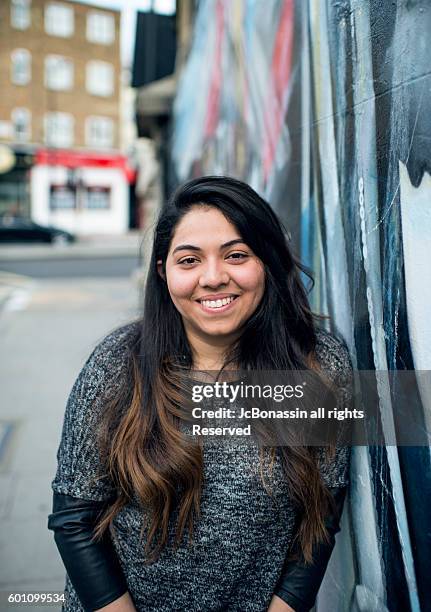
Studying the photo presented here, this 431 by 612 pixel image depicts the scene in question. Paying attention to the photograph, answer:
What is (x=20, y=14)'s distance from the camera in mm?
9273

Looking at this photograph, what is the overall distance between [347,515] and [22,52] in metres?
15.7

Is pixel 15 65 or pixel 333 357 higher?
pixel 15 65

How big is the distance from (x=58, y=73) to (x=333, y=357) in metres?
23.8

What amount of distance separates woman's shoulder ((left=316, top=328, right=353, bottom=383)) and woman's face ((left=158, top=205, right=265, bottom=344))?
8.3 inches

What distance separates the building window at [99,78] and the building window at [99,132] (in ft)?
6.57

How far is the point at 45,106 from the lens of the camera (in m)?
26.5

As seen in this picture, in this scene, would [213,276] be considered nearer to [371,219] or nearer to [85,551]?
[371,219]

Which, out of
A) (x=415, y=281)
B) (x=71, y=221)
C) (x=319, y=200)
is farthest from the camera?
(x=71, y=221)

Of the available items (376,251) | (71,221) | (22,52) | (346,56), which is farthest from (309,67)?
(71,221)

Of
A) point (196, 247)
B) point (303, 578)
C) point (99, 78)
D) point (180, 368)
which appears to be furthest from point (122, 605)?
point (99, 78)

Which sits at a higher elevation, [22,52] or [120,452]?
[22,52]

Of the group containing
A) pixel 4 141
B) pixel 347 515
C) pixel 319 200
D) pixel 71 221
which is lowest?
pixel 347 515

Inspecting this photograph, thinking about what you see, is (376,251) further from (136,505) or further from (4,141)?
(4,141)

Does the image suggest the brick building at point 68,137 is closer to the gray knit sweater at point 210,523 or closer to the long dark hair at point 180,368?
the long dark hair at point 180,368
